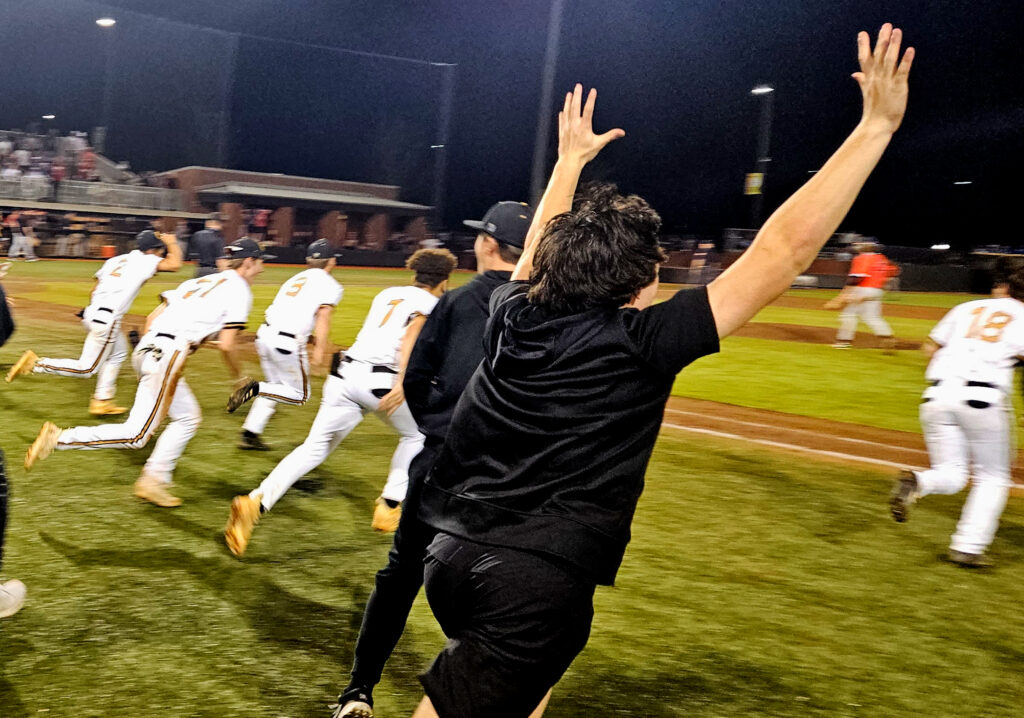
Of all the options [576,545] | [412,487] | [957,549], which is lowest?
[957,549]

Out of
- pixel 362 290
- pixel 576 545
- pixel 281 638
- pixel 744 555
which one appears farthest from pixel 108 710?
pixel 362 290

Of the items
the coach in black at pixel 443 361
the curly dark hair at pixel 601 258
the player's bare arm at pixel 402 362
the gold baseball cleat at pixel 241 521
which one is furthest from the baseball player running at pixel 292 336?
the curly dark hair at pixel 601 258

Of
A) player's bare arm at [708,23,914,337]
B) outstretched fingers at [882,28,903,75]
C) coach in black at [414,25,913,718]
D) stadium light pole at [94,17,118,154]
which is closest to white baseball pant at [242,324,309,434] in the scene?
coach in black at [414,25,913,718]

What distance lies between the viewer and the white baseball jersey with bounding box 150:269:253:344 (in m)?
6.25

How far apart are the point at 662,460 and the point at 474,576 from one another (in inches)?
273

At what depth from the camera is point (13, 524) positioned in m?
5.75

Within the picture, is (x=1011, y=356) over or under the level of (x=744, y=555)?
over

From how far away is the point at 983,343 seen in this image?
596 centimetres

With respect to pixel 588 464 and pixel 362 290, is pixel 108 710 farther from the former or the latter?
pixel 362 290

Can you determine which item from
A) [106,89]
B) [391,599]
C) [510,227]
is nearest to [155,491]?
[391,599]

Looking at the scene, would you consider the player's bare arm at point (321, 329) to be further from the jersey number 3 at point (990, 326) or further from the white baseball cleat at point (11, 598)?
the jersey number 3 at point (990, 326)

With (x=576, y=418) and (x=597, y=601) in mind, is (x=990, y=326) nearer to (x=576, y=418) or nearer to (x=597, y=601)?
(x=597, y=601)

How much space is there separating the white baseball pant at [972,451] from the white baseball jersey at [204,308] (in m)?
4.98

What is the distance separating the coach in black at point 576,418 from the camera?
201cm
